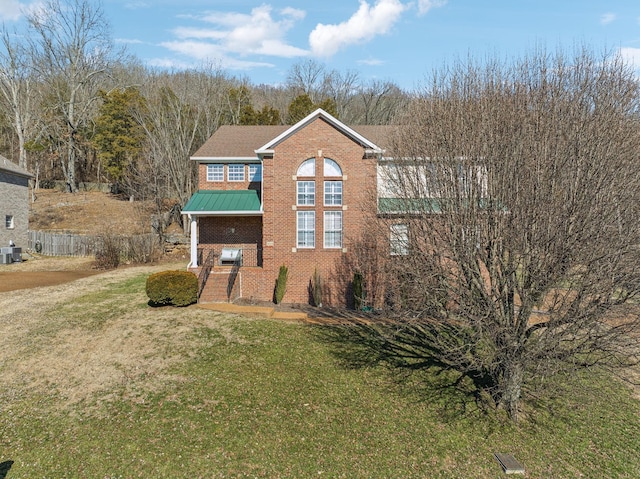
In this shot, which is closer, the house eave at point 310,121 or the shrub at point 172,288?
the shrub at point 172,288

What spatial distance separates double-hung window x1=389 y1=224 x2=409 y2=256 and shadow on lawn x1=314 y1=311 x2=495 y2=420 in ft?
6.50

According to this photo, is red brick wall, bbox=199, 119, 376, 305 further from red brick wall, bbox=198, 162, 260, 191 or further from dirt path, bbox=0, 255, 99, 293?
dirt path, bbox=0, 255, 99, 293

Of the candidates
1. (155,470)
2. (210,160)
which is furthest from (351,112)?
(155,470)

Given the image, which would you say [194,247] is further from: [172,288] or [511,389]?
[511,389]

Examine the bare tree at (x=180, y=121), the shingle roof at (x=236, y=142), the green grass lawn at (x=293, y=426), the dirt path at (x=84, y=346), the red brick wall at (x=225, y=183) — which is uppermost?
the bare tree at (x=180, y=121)

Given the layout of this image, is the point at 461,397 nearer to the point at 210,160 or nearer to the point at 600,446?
the point at 600,446

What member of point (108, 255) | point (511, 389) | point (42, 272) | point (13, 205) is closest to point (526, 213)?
point (511, 389)

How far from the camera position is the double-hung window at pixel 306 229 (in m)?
15.9

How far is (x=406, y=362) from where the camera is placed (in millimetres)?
10164

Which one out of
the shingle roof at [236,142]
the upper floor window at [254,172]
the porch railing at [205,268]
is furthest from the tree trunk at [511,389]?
the upper floor window at [254,172]

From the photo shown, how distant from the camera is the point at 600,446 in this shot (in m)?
7.15

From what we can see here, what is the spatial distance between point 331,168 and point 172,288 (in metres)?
8.50

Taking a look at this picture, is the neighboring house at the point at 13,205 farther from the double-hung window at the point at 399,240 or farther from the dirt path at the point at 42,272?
the double-hung window at the point at 399,240

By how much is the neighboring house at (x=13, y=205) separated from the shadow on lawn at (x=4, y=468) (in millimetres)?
26024
